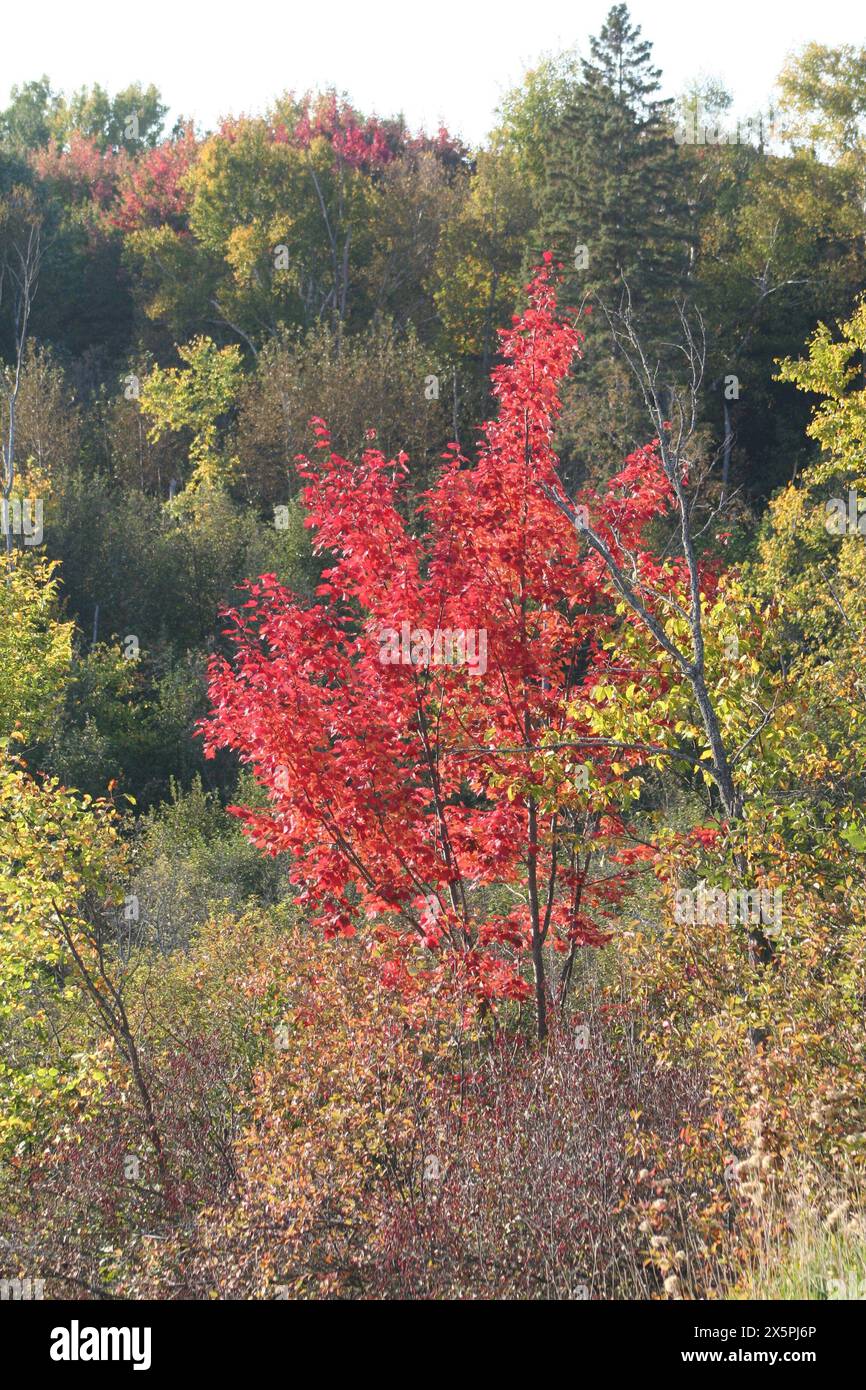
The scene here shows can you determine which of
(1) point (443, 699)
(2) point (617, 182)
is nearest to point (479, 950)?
(1) point (443, 699)

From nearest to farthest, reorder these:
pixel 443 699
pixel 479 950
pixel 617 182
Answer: pixel 443 699
pixel 479 950
pixel 617 182

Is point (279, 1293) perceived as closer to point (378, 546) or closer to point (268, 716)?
point (268, 716)

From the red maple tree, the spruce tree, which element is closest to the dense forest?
the red maple tree

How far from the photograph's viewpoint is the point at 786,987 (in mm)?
6574

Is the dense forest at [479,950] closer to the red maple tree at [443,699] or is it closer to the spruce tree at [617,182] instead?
the red maple tree at [443,699]

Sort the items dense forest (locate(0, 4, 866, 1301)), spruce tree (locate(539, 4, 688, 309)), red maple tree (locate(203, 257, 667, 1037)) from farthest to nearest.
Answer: spruce tree (locate(539, 4, 688, 309))
red maple tree (locate(203, 257, 667, 1037))
dense forest (locate(0, 4, 866, 1301))

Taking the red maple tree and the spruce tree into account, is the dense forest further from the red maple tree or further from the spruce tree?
the spruce tree

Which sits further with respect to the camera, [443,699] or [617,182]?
[617,182]

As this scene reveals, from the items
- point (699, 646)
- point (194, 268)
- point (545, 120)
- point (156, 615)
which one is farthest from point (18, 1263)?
point (545, 120)

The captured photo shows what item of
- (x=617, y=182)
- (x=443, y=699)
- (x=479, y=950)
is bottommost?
(x=479, y=950)

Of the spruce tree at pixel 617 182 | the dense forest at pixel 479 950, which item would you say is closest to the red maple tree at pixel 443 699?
the dense forest at pixel 479 950

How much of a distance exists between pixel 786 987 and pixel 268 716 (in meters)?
3.36

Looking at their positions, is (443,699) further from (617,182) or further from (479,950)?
(617,182)

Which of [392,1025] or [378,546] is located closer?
[392,1025]
